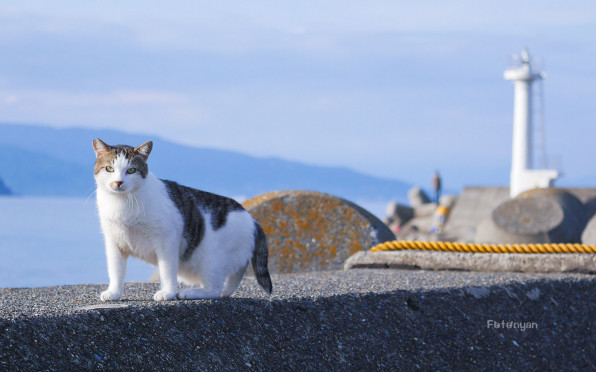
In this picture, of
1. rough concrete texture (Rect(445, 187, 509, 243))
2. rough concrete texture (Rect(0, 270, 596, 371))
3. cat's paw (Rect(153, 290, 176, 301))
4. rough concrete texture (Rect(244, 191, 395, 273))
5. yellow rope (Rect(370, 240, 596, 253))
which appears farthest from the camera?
rough concrete texture (Rect(445, 187, 509, 243))

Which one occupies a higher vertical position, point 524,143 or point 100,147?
point 100,147

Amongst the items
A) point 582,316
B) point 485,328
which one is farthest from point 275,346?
point 582,316

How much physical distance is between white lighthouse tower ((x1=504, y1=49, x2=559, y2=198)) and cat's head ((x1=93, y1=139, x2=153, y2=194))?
84.8 ft

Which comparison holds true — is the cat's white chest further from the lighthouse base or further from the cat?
the lighthouse base

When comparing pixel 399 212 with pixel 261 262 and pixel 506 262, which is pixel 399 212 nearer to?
pixel 506 262

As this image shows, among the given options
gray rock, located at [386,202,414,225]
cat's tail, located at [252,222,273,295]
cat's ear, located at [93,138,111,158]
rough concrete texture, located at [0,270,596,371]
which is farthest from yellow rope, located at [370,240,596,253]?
gray rock, located at [386,202,414,225]

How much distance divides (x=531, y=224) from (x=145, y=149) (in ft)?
36.1

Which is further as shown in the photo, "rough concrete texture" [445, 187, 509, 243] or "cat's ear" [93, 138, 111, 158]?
"rough concrete texture" [445, 187, 509, 243]

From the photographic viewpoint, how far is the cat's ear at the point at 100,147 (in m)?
3.89

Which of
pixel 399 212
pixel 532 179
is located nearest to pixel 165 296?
pixel 399 212

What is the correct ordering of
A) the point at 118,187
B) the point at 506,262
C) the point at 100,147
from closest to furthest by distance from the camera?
the point at 118,187 → the point at 100,147 → the point at 506,262

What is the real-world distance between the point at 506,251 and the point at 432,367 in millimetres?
2519

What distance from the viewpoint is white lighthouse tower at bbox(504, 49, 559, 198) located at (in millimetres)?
28562

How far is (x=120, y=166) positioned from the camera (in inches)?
150
